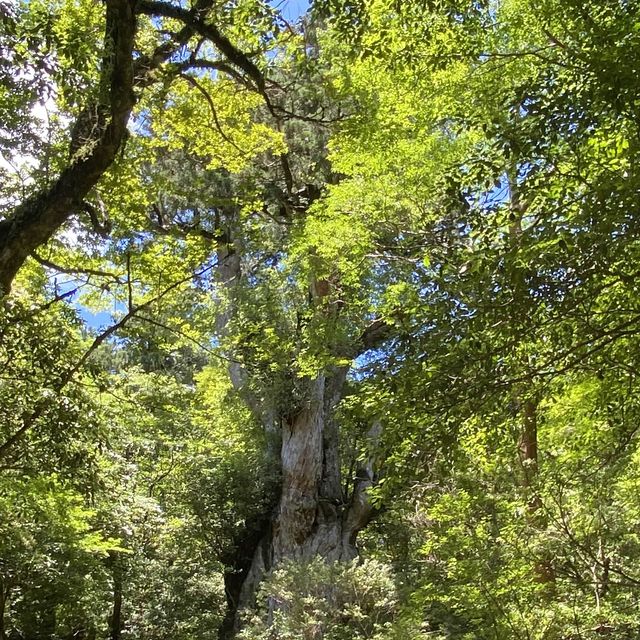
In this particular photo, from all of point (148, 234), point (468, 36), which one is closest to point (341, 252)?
point (148, 234)

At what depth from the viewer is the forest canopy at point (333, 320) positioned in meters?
2.86

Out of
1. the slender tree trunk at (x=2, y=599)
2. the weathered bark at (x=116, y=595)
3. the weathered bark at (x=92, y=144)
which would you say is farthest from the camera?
the weathered bark at (x=116, y=595)

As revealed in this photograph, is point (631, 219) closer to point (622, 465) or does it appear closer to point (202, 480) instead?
point (622, 465)

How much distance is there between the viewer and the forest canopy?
9.38 ft

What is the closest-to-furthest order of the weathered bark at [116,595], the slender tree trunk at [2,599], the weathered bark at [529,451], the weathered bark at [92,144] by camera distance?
1. the weathered bark at [92,144]
2. the weathered bark at [529,451]
3. the slender tree trunk at [2,599]
4. the weathered bark at [116,595]

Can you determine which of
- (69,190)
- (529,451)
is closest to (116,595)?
(529,451)

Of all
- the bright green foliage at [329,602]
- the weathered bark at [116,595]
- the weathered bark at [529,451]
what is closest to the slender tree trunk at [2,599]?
the weathered bark at [116,595]

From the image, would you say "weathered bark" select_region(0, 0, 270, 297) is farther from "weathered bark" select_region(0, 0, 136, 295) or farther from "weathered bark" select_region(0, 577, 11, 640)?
"weathered bark" select_region(0, 577, 11, 640)

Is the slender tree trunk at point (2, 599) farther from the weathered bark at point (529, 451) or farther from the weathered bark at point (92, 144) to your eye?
the weathered bark at point (529, 451)

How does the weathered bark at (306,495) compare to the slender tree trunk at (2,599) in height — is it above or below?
above

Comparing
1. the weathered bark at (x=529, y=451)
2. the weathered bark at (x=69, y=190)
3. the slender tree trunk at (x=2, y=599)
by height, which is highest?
the weathered bark at (x=69, y=190)

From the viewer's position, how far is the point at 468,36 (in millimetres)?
4852

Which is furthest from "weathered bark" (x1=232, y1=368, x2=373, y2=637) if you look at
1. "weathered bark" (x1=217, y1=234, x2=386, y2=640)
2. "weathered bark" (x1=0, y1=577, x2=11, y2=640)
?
"weathered bark" (x1=0, y1=577, x2=11, y2=640)

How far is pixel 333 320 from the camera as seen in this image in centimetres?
880
